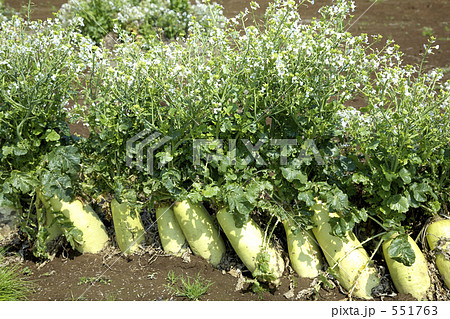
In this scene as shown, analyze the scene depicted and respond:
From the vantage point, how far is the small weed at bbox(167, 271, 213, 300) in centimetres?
311

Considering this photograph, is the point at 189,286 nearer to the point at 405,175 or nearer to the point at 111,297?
the point at 111,297

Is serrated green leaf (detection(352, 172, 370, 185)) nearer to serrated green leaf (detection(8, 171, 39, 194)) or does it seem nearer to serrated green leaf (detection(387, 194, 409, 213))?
serrated green leaf (detection(387, 194, 409, 213))

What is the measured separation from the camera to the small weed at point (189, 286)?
3.11 meters

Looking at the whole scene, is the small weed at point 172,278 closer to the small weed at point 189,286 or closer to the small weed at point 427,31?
the small weed at point 189,286

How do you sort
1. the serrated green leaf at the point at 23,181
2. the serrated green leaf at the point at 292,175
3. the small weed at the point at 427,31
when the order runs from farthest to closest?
1. the small weed at the point at 427,31
2. the serrated green leaf at the point at 23,181
3. the serrated green leaf at the point at 292,175

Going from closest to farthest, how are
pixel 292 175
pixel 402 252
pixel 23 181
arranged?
pixel 402 252 < pixel 292 175 < pixel 23 181

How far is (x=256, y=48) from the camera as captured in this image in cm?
312

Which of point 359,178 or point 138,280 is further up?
point 359,178

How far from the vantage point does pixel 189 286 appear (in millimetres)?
3123

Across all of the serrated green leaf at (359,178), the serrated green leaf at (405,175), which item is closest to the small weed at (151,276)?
the serrated green leaf at (359,178)

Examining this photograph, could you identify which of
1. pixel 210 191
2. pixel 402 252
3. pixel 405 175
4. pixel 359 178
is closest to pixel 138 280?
pixel 210 191

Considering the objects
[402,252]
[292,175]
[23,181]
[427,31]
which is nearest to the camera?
[402,252]

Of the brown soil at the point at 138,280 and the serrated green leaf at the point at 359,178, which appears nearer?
the serrated green leaf at the point at 359,178

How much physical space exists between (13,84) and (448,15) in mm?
8001
